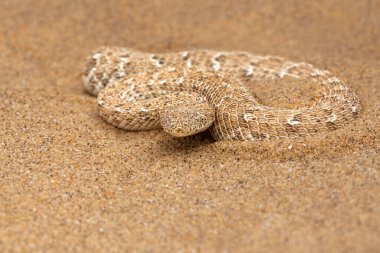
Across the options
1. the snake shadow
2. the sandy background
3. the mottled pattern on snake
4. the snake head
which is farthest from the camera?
the snake shadow

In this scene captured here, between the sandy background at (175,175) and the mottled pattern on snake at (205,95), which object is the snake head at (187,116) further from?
the sandy background at (175,175)

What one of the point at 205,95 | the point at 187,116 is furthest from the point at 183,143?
the point at 205,95

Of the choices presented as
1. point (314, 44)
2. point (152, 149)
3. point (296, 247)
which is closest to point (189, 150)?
point (152, 149)

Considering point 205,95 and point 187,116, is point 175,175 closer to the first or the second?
point 187,116

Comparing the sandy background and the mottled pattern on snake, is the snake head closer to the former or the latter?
the mottled pattern on snake

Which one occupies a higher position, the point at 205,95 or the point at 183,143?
the point at 205,95

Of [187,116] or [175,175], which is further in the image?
[187,116]

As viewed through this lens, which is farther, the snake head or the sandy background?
the snake head

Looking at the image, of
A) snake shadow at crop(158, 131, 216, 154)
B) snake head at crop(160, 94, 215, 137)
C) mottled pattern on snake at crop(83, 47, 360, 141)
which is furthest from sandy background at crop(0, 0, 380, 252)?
snake head at crop(160, 94, 215, 137)
